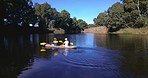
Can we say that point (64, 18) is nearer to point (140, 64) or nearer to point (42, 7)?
point (42, 7)

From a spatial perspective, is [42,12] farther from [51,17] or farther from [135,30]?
[135,30]

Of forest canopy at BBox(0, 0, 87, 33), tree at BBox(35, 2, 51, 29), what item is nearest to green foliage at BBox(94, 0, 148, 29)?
forest canopy at BBox(0, 0, 87, 33)

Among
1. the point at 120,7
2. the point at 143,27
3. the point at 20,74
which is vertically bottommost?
the point at 20,74

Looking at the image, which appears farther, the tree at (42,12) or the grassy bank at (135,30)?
the tree at (42,12)

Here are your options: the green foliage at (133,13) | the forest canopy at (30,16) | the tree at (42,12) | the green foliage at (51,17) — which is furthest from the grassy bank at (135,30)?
the green foliage at (51,17)

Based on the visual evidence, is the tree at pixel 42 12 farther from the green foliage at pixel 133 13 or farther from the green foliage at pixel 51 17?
the green foliage at pixel 133 13

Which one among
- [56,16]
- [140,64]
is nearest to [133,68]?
[140,64]

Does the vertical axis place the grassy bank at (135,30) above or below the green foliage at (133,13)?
below

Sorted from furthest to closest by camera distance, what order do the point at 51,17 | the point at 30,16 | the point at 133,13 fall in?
the point at 51,17
the point at 30,16
the point at 133,13

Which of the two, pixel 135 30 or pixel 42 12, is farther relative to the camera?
pixel 42 12

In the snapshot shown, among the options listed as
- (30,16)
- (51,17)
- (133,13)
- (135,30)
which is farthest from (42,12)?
(135,30)

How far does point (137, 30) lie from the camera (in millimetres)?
100125

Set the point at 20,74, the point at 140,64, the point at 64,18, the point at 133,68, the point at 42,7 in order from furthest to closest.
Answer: the point at 64,18 < the point at 42,7 < the point at 140,64 < the point at 133,68 < the point at 20,74

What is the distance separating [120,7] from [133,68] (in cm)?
8794
